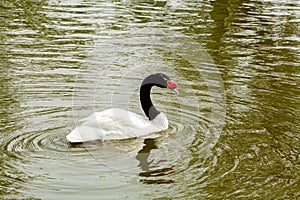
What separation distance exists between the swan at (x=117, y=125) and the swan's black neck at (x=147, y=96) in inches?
2.1

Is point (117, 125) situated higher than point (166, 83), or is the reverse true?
point (166, 83)

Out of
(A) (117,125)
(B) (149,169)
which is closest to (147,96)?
(A) (117,125)

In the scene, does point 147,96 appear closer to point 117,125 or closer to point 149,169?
point 117,125

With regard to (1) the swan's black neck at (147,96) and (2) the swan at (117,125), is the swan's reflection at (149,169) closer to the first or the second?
(2) the swan at (117,125)

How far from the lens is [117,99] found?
11.5 meters

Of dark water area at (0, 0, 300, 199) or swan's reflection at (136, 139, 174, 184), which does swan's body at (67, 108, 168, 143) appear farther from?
swan's reflection at (136, 139, 174, 184)

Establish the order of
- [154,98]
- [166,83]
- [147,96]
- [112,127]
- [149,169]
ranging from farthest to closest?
[154,98]
[147,96]
[166,83]
[112,127]
[149,169]

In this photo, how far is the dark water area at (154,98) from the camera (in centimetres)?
823

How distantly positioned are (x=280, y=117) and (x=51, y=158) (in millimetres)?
3772

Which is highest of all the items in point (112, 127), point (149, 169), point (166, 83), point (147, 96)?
point (166, 83)

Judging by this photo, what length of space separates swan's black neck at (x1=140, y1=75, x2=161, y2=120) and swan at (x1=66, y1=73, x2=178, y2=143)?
0.05 m

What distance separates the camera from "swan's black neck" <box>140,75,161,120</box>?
10.4 meters

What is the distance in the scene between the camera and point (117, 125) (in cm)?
972

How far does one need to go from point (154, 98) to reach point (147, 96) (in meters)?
1.20
